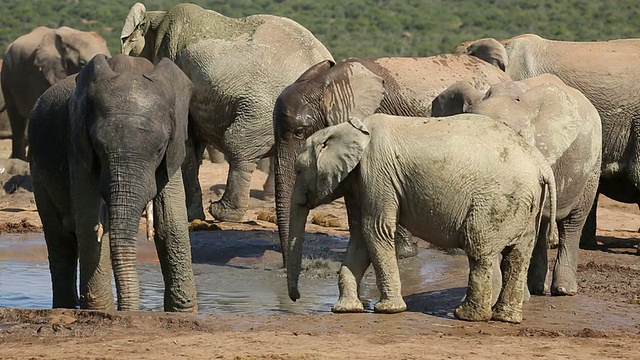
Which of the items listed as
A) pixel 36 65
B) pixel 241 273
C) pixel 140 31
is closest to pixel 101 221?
pixel 241 273

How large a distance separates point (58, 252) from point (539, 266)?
3.04 m

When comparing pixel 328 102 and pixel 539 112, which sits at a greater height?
pixel 328 102

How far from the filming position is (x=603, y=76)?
39.0 ft

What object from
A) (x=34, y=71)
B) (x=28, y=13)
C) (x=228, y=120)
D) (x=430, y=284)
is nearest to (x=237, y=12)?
(x=28, y=13)

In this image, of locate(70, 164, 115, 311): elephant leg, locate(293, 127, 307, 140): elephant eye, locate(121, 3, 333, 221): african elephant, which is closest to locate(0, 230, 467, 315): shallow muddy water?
locate(121, 3, 333, 221): african elephant

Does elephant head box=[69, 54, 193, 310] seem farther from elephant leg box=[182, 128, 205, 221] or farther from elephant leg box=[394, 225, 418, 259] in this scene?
elephant leg box=[182, 128, 205, 221]

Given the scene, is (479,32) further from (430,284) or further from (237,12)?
(430,284)

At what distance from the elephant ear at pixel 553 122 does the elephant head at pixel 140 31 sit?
5.20 m

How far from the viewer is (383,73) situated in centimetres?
1087

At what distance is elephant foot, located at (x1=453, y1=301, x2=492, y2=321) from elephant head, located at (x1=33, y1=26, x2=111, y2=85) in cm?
1234

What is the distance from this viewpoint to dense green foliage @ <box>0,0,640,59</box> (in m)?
41.4

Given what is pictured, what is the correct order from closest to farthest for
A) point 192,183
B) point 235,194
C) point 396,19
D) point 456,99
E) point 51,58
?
point 456,99, point 235,194, point 192,183, point 51,58, point 396,19

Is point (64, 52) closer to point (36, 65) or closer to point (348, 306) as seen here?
point (36, 65)

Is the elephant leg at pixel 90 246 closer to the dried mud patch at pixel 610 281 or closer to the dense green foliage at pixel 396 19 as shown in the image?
the dried mud patch at pixel 610 281
